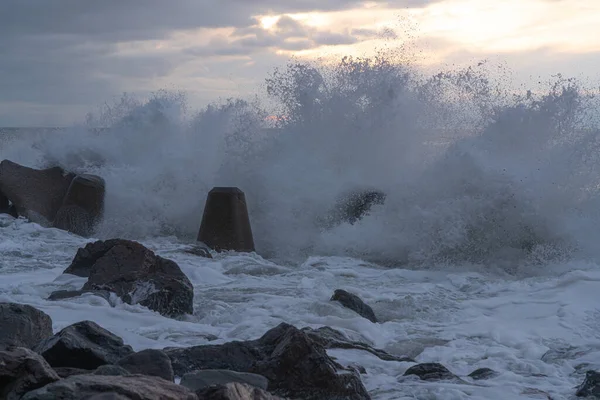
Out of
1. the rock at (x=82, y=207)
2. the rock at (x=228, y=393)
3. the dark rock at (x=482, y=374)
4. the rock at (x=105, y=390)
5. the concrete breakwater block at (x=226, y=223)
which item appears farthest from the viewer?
the rock at (x=82, y=207)

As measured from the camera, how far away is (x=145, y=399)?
243 centimetres

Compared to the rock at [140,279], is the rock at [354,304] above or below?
below

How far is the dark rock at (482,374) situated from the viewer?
461cm

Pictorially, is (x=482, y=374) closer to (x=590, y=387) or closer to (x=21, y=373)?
(x=590, y=387)

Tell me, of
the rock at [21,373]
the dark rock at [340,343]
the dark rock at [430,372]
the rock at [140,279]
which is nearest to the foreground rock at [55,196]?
the rock at [140,279]

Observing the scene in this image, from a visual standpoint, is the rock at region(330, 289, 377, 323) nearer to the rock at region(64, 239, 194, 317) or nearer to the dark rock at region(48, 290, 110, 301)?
the rock at region(64, 239, 194, 317)

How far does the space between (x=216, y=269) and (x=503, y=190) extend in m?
4.85

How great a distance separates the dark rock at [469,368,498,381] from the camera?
15.1ft

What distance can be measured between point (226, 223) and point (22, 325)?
6.64 m

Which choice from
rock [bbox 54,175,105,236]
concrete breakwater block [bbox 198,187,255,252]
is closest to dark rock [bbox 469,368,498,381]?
concrete breakwater block [bbox 198,187,255,252]

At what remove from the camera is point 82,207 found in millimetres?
12469

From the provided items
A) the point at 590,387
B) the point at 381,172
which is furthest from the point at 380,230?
the point at 590,387

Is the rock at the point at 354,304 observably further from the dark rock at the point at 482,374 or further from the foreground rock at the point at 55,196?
the foreground rock at the point at 55,196

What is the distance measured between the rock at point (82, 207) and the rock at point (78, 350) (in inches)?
329
